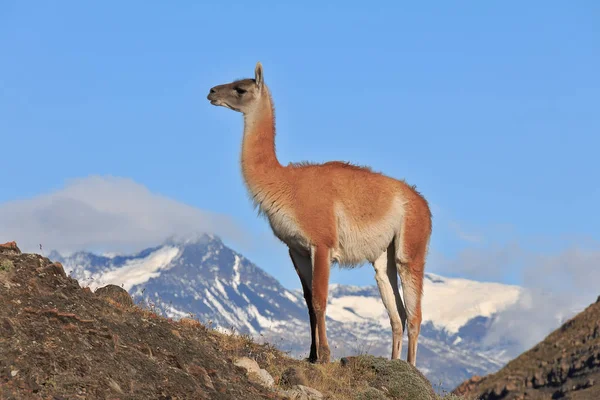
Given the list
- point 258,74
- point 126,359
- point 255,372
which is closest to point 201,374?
point 126,359

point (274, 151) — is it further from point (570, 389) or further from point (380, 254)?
point (570, 389)

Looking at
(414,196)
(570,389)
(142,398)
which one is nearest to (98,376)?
(142,398)

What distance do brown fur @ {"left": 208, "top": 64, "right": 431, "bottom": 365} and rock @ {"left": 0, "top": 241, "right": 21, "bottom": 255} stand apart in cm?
439

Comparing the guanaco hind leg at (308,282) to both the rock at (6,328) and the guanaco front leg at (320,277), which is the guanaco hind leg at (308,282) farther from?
the rock at (6,328)

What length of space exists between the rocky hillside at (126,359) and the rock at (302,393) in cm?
2

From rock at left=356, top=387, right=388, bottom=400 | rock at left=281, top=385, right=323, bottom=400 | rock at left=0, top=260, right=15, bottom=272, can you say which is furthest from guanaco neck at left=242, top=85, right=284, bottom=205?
rock at left=0, top=260, right=15, bottom=272

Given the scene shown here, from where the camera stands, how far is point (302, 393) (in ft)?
48.7

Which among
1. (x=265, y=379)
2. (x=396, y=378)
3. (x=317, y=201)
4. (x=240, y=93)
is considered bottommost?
(x=265, y=379)

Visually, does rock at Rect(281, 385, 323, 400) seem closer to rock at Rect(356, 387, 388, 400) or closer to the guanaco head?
rock at Rect(356, 387, 388, 400)

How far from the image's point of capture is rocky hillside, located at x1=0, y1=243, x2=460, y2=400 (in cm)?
1145

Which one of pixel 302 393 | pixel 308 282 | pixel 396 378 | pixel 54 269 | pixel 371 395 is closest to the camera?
pixel 54 269

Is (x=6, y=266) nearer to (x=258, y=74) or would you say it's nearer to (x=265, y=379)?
(x=265, y=379)

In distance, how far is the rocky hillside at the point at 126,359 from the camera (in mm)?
11453

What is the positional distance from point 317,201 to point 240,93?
8.34 ft
